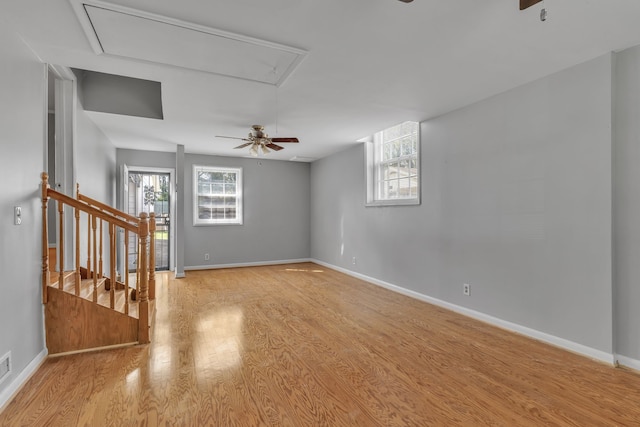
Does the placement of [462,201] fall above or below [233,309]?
above

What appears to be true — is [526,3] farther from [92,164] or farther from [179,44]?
[92,164]

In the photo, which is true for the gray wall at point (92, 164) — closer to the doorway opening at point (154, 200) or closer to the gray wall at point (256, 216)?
the doorway opening at point (154, 200)

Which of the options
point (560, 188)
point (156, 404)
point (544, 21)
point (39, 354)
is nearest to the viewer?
point (156, 404)

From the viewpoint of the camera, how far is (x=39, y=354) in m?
2.44

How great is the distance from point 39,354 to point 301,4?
10.5 feet

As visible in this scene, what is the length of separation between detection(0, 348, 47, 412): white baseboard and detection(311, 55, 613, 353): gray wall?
403cm

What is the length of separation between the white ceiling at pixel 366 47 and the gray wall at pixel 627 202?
29 centimetres

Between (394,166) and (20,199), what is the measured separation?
4.37 meters

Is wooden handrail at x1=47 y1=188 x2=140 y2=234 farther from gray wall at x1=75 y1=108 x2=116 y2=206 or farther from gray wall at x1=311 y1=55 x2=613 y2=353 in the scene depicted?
gray wall at x1=311 y1=55 x2=613 y2=353

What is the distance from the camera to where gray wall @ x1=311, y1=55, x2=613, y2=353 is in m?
2.56

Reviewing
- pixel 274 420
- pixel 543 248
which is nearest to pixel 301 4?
pixel 274 420

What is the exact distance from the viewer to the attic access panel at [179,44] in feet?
6.54

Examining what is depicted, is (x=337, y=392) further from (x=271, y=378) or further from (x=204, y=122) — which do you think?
(x=204, y=122)

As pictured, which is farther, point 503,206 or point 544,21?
point 503,206
